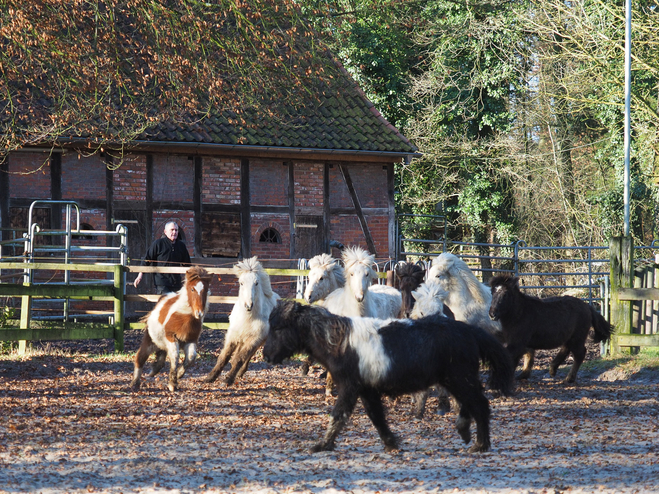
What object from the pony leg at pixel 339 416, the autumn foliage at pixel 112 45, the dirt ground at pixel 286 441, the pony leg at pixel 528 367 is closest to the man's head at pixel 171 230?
the autumn foliage at pixel 112 45

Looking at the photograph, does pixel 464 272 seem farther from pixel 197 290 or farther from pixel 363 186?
pixel 363 186

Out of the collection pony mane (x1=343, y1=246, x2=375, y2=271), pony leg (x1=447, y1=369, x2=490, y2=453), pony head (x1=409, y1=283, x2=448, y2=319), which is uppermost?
pony mane (x1=343, y1=246, x2=375, y2=271)

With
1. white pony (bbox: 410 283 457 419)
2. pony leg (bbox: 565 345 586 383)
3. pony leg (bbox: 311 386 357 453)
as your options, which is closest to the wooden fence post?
pony leg (bbox: 565 345 586 383)

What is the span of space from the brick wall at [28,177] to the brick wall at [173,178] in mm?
2475

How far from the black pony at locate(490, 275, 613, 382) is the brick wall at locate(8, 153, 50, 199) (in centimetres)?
1170

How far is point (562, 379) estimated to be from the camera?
11383mm

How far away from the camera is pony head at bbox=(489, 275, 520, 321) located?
10.2 metres

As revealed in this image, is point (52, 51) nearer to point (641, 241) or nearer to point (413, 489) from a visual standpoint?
point (413, 489)

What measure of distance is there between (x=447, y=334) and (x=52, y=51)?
18.9 ft

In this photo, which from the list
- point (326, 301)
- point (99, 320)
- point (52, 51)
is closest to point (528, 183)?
point (99, 320)

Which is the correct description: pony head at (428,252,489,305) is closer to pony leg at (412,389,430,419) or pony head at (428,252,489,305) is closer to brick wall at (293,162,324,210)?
pony leg at (412,389,430,419)

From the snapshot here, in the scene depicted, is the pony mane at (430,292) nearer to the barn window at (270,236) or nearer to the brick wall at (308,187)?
the barn window at (270,236)

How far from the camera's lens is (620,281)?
1254cm

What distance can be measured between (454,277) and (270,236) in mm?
10694
